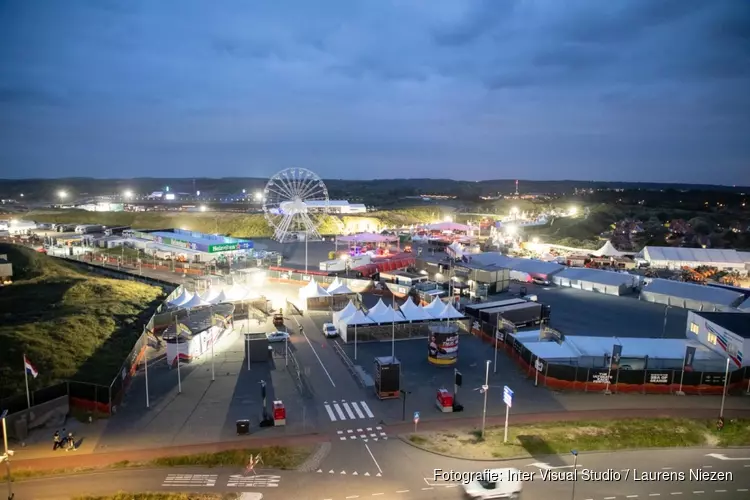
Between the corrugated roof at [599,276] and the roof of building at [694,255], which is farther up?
the roof of building at [694,255]

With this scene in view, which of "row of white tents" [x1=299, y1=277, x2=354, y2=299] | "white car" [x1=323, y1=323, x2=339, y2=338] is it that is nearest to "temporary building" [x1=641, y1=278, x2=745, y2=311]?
"row of white tents" [x1=299, y1=277, x2=354, y2=299]

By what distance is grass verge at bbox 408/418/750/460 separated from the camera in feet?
55.1

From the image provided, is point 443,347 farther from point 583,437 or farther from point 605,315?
point 605,315

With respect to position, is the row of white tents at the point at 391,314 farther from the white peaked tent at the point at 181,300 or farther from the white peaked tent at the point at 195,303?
the white peaked tent at the point at 181,300

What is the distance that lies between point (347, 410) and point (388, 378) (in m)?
2.25

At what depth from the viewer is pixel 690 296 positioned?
37875 millimetres

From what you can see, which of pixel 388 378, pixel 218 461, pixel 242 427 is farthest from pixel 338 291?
pixel 218 461

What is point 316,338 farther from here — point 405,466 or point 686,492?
point 686,492

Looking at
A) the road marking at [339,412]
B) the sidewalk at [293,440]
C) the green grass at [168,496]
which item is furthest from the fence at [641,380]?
the green grass at [168,496]

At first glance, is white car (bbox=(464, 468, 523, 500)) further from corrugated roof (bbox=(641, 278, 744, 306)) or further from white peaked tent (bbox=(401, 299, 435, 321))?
corrugated roof (bbox=(641, 278, 744, 306))

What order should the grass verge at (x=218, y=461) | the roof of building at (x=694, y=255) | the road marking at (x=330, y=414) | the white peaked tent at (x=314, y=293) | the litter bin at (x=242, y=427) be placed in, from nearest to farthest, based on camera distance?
the grass verge at (x=218, y=461) < the litter bin at (x=242, y=427) < the road marking at (x=330, y=414) < the white peaked tent at (x=314, y=293) < the roof of building at (x=694, y=255)

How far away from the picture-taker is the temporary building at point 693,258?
2106 inches

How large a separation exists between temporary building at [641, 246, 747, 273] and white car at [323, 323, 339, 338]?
44.5 m

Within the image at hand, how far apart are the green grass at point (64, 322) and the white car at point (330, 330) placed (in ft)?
36.8
